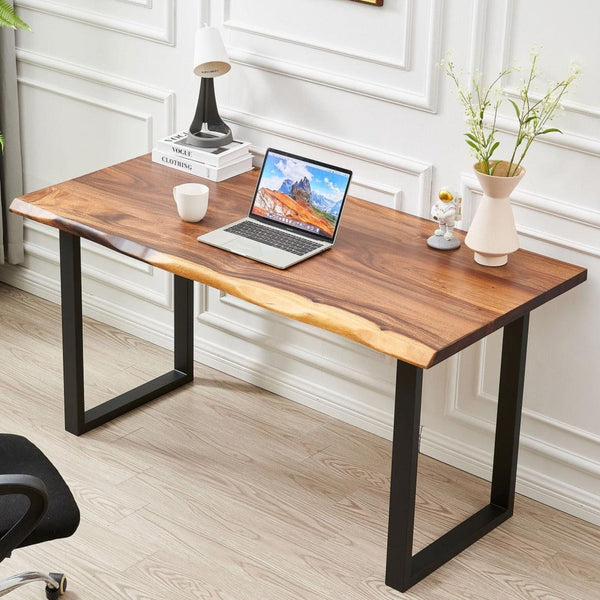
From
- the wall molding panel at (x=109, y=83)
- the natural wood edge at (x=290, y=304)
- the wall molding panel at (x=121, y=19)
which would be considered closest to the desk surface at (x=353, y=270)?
the natural wood edge at (x=290, y=304)

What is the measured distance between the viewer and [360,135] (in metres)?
3.04

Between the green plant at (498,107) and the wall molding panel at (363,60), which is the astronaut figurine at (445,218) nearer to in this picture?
the green plant at (498,107)

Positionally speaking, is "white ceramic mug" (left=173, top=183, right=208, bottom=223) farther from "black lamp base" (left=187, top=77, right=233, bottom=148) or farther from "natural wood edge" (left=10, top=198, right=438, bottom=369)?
"black lamp base" (left=187, top=77, right=233, bottom=148)

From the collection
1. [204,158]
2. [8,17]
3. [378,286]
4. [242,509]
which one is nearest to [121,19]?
[8,17]

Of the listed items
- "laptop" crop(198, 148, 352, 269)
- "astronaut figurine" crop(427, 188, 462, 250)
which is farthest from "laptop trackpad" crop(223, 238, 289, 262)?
"astronaut figurine" crop(427, 188, 462, 250)

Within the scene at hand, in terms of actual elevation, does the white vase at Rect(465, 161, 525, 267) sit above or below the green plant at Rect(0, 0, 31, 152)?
below

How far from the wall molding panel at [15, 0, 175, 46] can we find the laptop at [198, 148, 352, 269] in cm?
73

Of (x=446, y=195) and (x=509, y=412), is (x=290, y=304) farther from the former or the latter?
(x=509, y=412)

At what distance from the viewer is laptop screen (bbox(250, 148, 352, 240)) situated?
2.75 metres

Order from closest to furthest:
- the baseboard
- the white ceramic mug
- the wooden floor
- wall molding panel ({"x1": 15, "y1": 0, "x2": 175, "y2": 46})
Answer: the wooden floor → the white ceramic mug → the baseboard → wall molding panel ({"x1": 15, "y1": 0, "x2": 175, "y2": 46})

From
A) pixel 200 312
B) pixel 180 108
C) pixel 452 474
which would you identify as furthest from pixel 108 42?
pixel 452 474

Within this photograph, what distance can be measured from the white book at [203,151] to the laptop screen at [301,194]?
0.27 meters

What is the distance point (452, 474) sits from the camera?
10.2ft

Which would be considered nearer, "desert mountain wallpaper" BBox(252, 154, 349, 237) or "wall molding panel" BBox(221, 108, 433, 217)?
"desert mountain wallpaper" BBox(252, 154, 349, 237)
